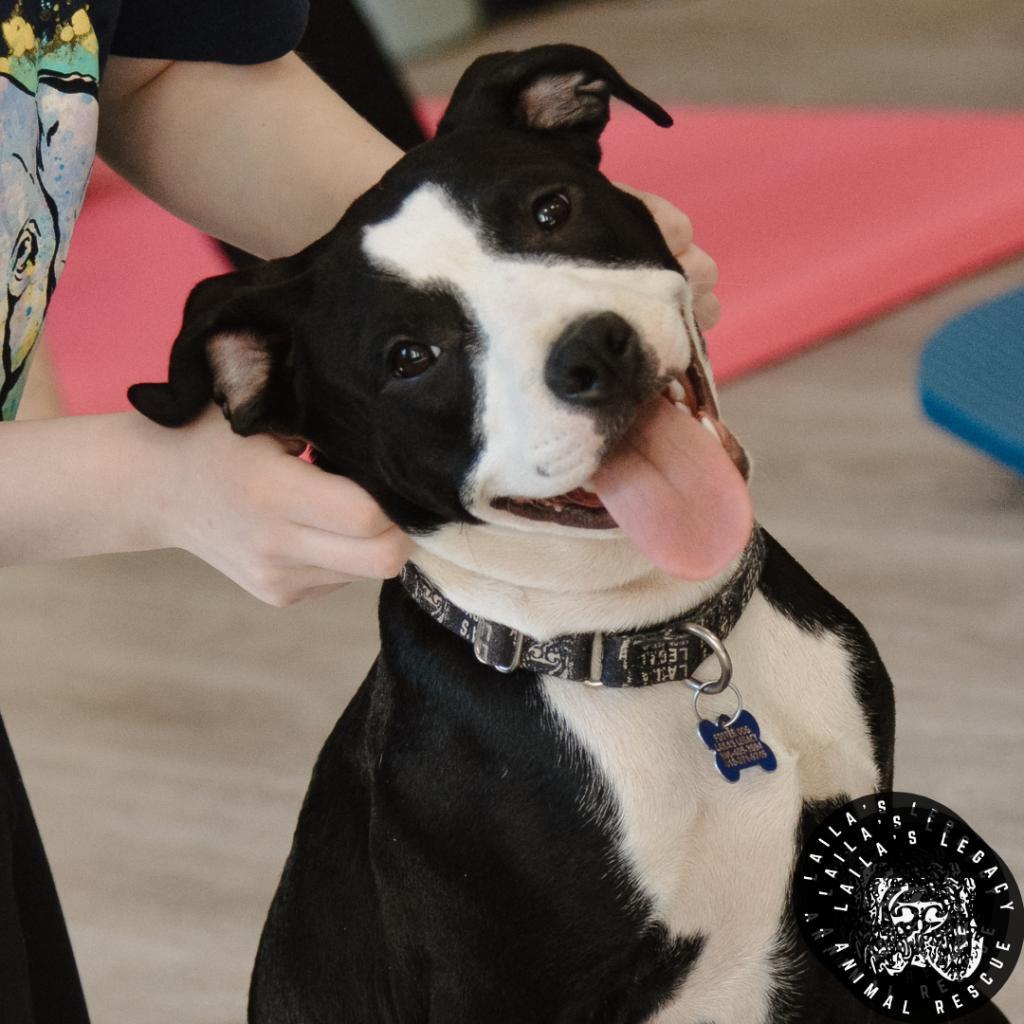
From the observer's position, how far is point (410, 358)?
1.37 metres

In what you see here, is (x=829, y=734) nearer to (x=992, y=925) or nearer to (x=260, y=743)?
(x=992, y=925)

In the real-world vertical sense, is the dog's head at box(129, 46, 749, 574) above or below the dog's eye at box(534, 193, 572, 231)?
below

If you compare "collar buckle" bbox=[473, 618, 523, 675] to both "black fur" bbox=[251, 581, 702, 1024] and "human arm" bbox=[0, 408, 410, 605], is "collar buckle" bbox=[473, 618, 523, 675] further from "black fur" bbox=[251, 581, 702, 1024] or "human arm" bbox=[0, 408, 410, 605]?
"human arm" bbox=[0, 408, 410, 605]

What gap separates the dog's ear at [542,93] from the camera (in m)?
1.46

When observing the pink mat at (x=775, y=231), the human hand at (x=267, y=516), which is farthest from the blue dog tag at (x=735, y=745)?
the pink mat at (x=775, y=231)

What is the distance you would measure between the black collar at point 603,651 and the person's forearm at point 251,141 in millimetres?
500

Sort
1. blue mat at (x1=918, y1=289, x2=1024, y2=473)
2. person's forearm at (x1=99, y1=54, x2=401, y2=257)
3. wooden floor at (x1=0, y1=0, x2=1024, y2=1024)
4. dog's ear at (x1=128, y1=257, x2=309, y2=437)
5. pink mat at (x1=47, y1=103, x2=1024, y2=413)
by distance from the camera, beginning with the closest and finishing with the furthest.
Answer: dog's ear at (x1=128, y1=257, x2=309, y2=437), person's forearm at (x1=99, y1=54, x2=401, y2=257), wooden floor at (x1=0, y1=0, x2=1024, y2=1024), blue mat at (x1=918, y1=289, x2=1024, y2=473), pink mat at (x1=47, y1=103, x2=1024, y2=413)

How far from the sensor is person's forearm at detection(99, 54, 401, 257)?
1656 millimetres

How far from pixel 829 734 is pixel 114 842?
1.52 metres

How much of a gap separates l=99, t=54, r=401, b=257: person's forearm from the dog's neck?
441 millimetres

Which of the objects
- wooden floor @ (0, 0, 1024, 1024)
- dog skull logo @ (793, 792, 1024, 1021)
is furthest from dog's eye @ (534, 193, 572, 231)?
wooden floor @ (0, 0, 1024, 1024)

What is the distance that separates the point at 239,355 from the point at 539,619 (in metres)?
0.34

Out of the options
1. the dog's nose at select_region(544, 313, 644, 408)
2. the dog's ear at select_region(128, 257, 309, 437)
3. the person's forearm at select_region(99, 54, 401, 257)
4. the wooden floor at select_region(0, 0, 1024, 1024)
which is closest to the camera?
the dog's nose at select_region(544, 313, 644, 408)

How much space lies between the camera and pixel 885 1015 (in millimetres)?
1428
